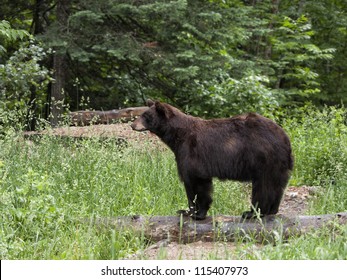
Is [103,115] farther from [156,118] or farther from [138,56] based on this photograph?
[156,118]

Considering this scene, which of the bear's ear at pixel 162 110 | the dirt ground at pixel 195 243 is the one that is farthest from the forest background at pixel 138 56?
the bear's ear at pixel 162 110

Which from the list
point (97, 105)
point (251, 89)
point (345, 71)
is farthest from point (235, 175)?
point (345, 71)

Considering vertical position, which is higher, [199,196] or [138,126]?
[138,126]

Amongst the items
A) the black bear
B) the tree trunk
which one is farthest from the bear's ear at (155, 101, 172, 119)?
the tree trunk

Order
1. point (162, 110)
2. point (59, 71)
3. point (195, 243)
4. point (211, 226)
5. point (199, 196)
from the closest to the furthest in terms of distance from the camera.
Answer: point (195, 243) → point (211, 226) → point (199, 196) → point (162, 110) → point (59, 71)

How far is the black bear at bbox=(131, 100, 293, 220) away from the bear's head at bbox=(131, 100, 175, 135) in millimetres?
98

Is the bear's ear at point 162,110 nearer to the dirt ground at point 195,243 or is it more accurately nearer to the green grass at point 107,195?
the green grass at point 107,195

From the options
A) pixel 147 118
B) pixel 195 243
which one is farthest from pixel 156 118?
pixel 195 243

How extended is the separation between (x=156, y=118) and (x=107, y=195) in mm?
1174

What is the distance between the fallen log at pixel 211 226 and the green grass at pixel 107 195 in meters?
0.13

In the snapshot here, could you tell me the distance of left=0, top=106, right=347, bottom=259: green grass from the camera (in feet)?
16.4

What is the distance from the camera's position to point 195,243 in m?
5.70

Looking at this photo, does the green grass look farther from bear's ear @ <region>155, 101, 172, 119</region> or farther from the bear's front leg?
bear's ear @ <region>155, 101, 172, 119</region>

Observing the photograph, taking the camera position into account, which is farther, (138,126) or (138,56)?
(138,56)
